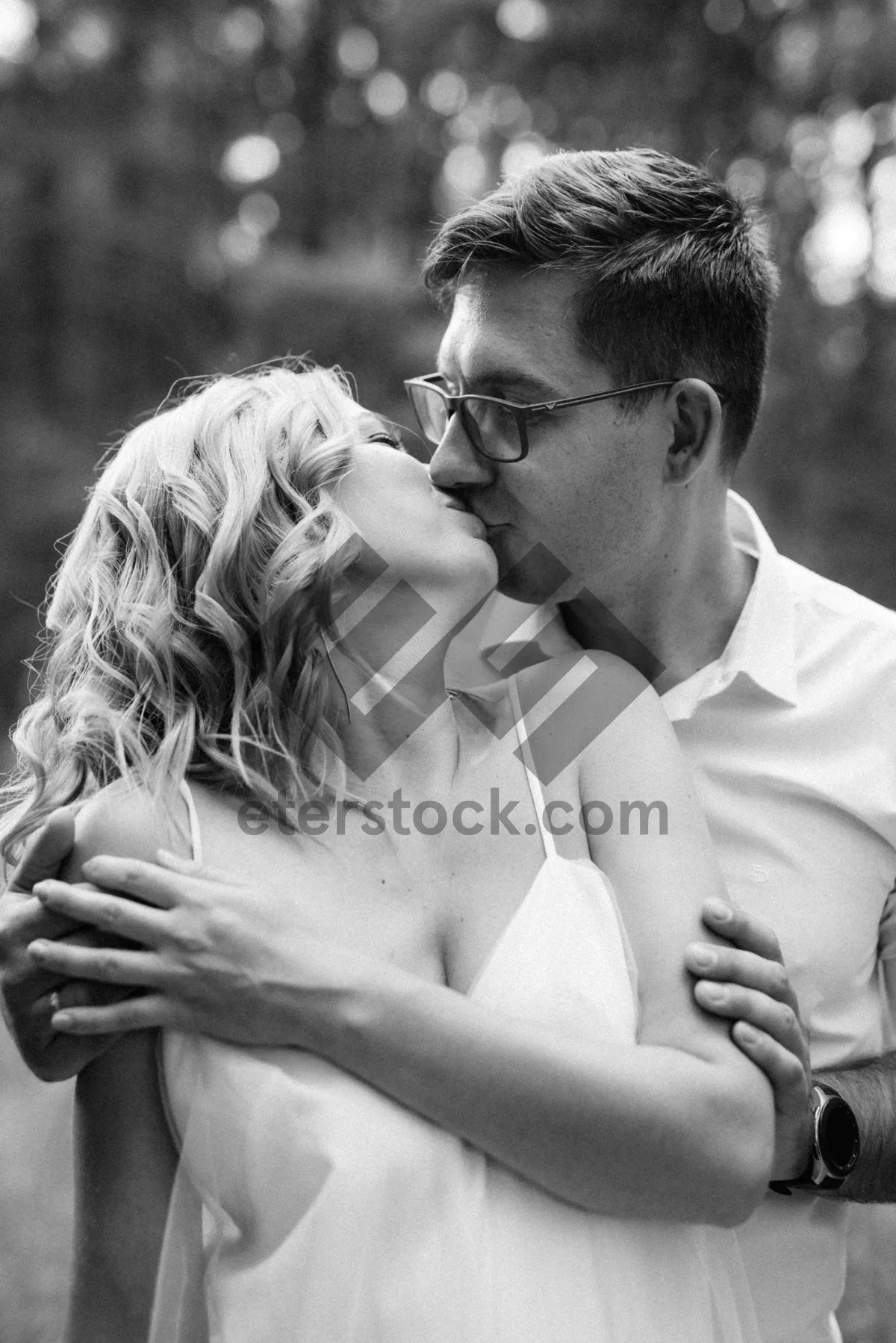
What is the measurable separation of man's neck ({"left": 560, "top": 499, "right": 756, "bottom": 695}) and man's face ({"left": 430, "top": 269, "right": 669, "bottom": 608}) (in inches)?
2.7

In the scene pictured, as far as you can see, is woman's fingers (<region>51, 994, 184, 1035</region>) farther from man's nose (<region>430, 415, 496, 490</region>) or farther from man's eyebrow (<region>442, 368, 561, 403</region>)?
man's eyebrow (<region>442, 368, 561, 403</region>)

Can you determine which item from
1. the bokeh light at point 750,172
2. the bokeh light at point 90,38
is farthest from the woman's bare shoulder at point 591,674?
the bokeh light at point 90,38

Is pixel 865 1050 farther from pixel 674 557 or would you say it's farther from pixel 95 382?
pixel 95 382

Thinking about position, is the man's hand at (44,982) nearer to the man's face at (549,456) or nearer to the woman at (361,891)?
the woman at (361,891)

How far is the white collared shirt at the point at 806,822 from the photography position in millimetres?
2438

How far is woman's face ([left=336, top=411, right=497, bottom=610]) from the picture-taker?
2.37 m

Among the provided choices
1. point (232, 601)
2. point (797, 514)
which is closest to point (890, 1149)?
point (232, 601)

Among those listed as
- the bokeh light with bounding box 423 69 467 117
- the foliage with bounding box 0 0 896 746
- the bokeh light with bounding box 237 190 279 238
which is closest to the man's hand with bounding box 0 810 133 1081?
the foliage with bounding box 0 0 896 746

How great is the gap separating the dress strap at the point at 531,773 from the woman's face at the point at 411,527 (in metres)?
0.21

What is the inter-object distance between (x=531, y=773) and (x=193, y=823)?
0.59 metres

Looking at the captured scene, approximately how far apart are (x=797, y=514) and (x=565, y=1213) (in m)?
11.2

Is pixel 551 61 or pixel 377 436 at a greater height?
pixel 551 61

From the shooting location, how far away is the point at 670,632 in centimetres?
277

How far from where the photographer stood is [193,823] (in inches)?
83.6
